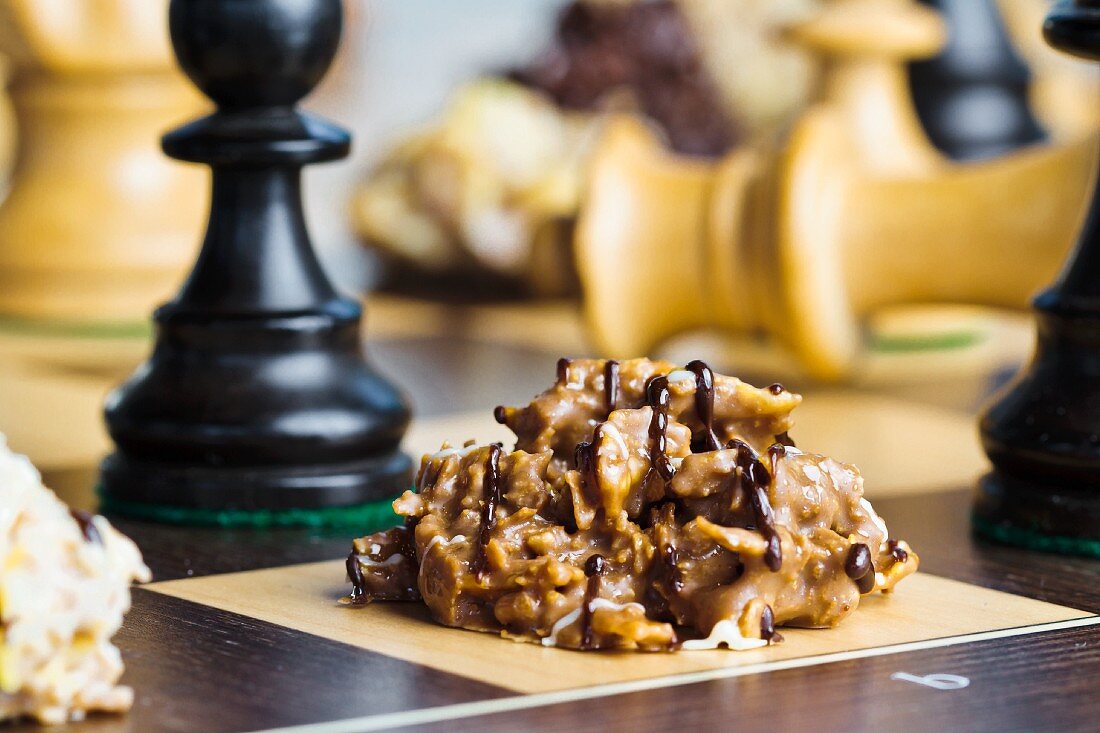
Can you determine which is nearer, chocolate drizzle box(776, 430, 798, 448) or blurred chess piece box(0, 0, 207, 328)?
chocolate drizzle box(776, 430, 798, 448)

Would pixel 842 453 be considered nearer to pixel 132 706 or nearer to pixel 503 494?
pixel 503 494

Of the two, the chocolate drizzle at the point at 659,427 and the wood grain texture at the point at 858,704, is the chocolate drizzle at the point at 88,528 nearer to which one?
the wood grain texture at the point at 858,704

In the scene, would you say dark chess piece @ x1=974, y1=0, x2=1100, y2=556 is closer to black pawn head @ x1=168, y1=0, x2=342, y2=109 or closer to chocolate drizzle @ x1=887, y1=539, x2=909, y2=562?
chocolate drizzle @ x1=887, y1=539, x2=909, y2=562

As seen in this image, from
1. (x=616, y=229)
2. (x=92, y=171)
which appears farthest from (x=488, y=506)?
(x=92, y=171)

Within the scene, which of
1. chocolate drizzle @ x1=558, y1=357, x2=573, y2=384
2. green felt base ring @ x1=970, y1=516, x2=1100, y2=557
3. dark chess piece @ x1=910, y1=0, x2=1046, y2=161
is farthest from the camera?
dark chess piece @ x1=910, y1=0, x2=1046, y2=161

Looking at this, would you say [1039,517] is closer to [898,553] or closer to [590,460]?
[898,553]

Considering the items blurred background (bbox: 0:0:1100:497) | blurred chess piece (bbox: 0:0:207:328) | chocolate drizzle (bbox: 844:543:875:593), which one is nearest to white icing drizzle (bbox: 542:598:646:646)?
chocolate drizzle (bbox: 844:543:875:593)

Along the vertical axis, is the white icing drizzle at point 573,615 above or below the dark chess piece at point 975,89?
below

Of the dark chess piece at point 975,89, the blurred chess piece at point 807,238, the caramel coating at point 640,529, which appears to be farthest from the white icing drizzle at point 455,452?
the dark chess piece at point 975,89
